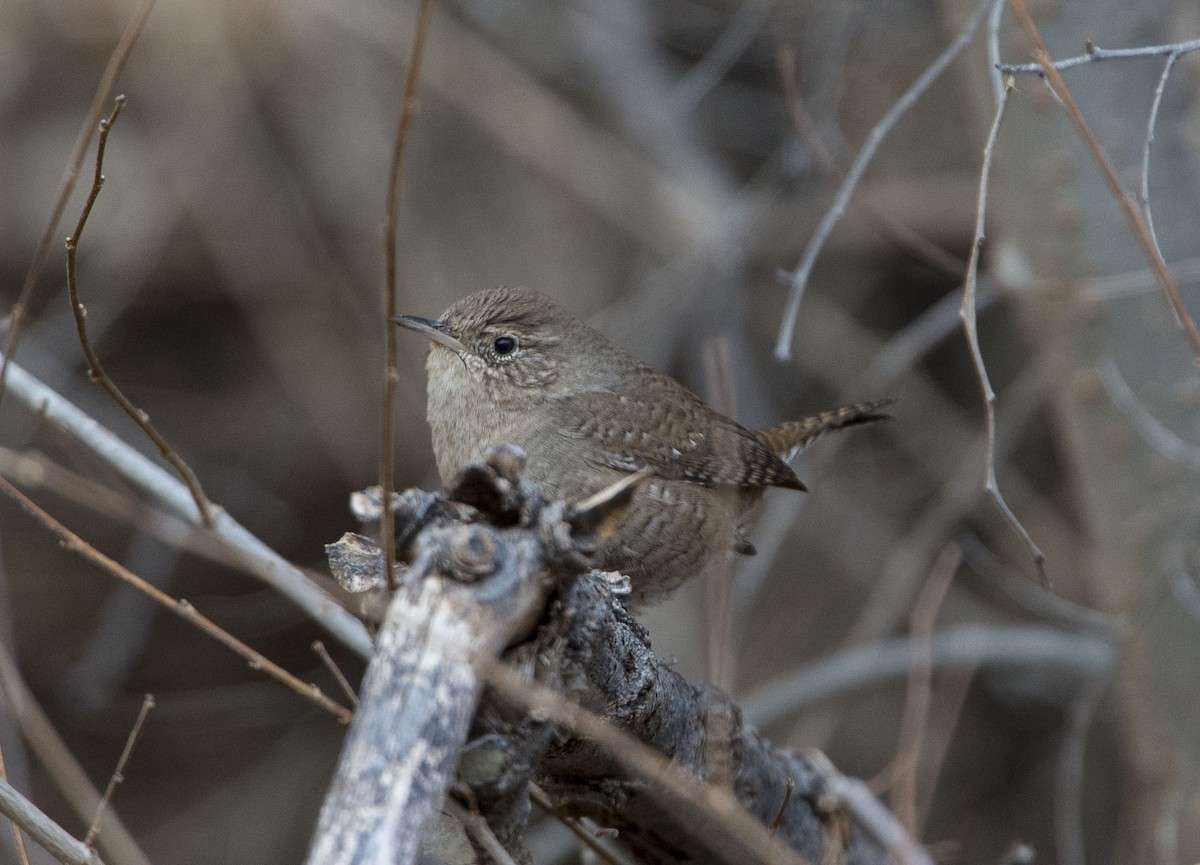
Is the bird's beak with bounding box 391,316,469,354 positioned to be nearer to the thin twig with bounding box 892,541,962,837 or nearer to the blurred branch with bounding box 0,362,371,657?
the blurred branch with bounding box 0,362,371,657

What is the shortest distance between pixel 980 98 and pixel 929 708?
106 inches

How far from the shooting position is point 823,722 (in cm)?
498

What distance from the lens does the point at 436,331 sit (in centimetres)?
335

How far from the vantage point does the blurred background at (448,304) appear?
5500 mm

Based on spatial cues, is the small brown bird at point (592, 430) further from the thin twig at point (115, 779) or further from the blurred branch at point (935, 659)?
the thin twig at point (115, 779)

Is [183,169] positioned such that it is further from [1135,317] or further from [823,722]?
[1135,317]

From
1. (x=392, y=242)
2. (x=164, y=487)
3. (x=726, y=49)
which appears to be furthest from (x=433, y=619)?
(x=726, y=49)

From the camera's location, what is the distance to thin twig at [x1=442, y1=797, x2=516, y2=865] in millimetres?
1573

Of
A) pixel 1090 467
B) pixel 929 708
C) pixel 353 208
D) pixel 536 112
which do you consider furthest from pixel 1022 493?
pixel 353 208

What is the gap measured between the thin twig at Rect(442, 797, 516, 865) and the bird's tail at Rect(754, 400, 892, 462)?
244 cm

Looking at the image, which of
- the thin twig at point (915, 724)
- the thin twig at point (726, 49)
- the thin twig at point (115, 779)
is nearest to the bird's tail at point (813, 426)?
the thin twig at point (915, 724)

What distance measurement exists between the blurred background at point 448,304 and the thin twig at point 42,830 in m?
3.43

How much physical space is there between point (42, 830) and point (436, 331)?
1.82 metres

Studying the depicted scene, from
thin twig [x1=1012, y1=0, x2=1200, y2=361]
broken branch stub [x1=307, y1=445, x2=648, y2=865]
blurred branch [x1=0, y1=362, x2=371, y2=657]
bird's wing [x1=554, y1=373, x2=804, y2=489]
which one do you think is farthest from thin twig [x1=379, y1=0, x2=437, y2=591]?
bird's wing [x1=554, y1=373, x2=804, y2=489]
